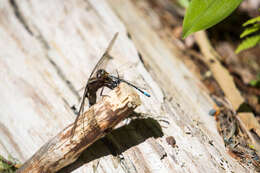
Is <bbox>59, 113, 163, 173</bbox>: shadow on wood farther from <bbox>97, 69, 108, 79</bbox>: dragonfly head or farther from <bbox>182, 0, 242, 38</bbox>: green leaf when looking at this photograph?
<bbox>182, 0, 242, 38</bbox>: green leaf

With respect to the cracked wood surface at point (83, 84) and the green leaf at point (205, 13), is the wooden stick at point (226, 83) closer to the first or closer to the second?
the cracked wood surface at point (83, 84)

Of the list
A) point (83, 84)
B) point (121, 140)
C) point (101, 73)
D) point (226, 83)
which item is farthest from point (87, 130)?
point (226, 83)

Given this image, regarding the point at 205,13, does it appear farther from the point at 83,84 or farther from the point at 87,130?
the point at 83,84

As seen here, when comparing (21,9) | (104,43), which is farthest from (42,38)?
(104,43)

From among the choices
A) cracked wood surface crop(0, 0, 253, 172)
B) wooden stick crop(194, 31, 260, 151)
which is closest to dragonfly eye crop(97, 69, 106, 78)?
cracked wood surface crop(0, 0, 253, 172)

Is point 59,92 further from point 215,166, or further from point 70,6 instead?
point 215,166

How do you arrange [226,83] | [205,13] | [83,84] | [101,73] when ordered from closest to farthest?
[205,13] → [101,73] → [83,84] → [226,83]

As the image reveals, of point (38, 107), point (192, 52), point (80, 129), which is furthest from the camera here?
point (192, 52)

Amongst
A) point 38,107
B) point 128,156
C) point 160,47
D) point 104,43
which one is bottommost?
point 128,156
